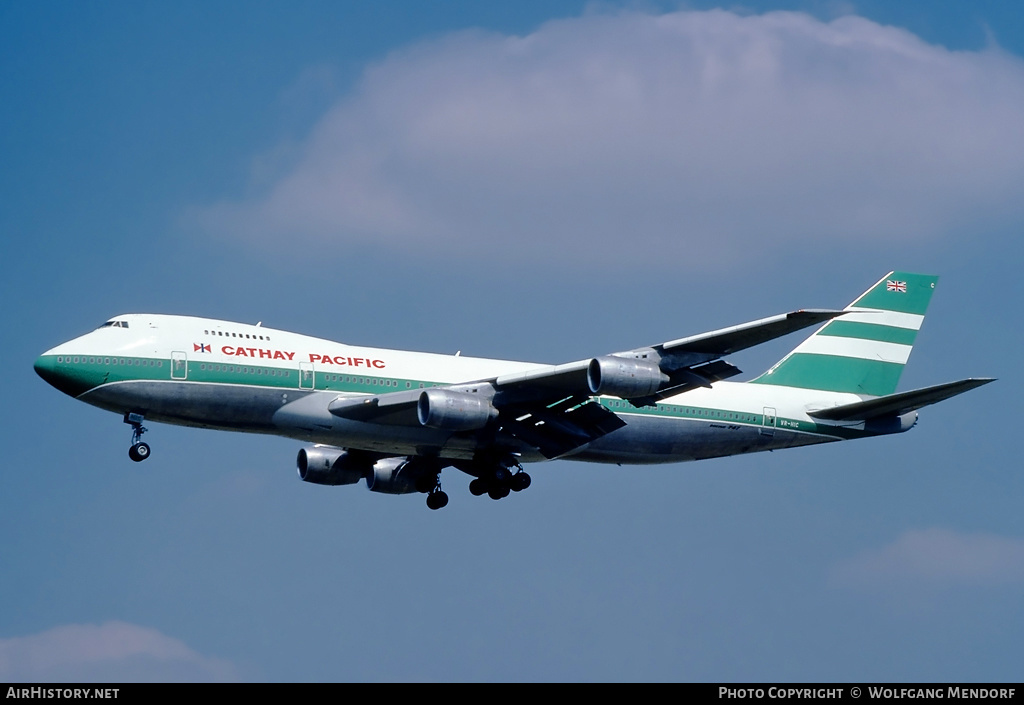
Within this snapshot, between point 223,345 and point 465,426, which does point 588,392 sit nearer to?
point 465,426

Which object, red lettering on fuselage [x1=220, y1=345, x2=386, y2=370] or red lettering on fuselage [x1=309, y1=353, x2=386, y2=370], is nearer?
red lettering on fuselage [x1=220, y1=345, x2=386, y2=370]

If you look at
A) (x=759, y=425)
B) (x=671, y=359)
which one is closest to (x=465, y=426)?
(x=671, y=359)

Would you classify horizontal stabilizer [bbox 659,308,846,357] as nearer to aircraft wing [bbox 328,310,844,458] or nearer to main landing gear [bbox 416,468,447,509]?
aircraft wing [bbox 328,310,844,458]

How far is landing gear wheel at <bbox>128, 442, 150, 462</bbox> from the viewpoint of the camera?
40.7m

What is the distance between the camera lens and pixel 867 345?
51.8 meters

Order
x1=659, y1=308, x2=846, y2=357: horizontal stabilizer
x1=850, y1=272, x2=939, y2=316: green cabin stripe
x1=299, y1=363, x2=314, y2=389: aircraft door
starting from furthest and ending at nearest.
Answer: x1=850, y1=272, x2=939, y2=316: green cabin stripe
x1=299, y1=363, x2=314, y2=389: aircraft door
x1=659, y1=308, x2=846, y2=357: horizontal stabilizer

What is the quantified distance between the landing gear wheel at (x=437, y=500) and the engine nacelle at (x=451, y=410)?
7944mm

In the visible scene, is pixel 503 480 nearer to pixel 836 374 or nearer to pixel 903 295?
pixel 836 374

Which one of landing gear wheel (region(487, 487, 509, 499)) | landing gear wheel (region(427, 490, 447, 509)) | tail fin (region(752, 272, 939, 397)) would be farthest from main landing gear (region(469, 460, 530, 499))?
tail fin (region(752, 272, 939, 397))

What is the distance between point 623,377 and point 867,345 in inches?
650

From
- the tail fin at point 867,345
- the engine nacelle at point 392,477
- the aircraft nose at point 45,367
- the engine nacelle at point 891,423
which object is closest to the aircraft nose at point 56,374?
the aircraft nose at point 45,367

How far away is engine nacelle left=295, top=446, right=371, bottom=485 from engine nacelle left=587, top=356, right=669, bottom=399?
12.3m
